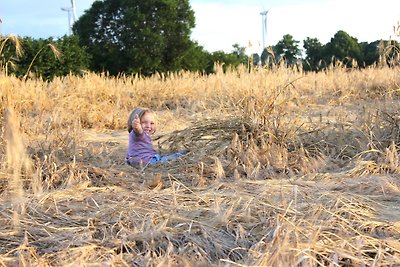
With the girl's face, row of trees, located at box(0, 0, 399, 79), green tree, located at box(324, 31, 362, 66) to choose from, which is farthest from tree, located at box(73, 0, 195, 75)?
the girl's face

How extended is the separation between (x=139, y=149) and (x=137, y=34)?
16.7m

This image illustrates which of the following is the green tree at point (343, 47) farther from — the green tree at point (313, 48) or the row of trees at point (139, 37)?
the row of trees at point (139, 37)

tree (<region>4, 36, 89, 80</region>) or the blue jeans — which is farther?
tree (<region>4, 36, 89, 80</region>)

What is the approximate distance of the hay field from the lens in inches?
64.6

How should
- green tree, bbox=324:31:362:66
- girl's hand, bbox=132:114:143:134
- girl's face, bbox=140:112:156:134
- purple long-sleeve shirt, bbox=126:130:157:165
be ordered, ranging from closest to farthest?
purple long-sleeve shirt, bbox=126:130:157:165
girl's hand, bbox=132:114:143:134
girl's face, bbox=140:112:156:134
green tree, bbox=324:31:362:66

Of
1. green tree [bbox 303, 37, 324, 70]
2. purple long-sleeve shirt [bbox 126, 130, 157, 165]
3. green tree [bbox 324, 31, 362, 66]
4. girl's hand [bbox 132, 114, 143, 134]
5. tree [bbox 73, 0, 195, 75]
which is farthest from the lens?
green tree [bbox 303, 37, 324, 70]

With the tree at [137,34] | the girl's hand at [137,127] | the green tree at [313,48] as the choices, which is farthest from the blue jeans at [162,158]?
the green tree at [313,48]

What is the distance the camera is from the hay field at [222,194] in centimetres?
164

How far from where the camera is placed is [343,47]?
30.9 m

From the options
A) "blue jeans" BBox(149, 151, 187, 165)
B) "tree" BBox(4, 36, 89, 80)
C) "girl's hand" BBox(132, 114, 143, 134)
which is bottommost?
"blue jeans" BBox(149, 151, 187, 165)

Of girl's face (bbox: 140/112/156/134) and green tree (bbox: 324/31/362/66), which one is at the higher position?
green tree (bbox: 324/31/362/66)

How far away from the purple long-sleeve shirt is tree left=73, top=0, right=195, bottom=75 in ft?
52.0

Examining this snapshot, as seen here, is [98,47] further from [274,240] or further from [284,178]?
[274,240]

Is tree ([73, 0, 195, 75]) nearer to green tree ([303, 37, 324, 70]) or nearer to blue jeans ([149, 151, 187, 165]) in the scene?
green tree ([303, 37, 324, 70])
